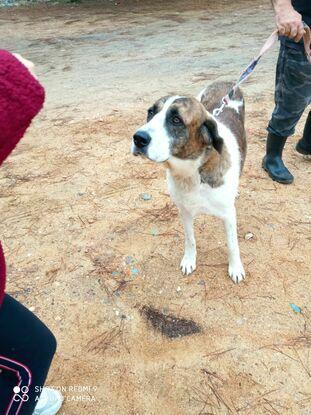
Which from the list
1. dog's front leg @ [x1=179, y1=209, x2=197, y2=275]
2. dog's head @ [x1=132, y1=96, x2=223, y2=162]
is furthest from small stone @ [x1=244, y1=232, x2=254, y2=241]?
dog's head @ [x1=132, y1=96, x2=223, y2=162]

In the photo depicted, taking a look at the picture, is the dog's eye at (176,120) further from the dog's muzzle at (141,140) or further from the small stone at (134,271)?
the small stone at (134,271)

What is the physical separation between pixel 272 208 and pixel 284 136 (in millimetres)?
818

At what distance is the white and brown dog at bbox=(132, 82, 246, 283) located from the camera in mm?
2324

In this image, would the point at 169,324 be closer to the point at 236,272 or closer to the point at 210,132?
the point at 236,272

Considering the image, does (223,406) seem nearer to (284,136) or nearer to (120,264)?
(120,264)

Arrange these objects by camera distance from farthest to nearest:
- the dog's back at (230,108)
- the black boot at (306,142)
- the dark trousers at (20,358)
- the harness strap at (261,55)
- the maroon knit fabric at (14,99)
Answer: the black boot at (306,142) → the dog's back at (230,108) → the harness strap at (261,55) → the dark trousers at (20,358) → the maroon knit fabric at (14,99)

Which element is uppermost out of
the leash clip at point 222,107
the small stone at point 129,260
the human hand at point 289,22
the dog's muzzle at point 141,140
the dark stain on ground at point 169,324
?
the human hand at point 289,22

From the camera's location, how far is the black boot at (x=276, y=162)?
4.00 meters

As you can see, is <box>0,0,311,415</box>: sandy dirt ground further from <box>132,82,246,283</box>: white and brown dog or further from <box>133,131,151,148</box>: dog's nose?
<box>133,131,151,148</box>: dog's nose

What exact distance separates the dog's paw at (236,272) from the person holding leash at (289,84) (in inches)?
53.5

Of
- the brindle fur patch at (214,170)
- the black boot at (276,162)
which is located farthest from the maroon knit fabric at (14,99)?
the black boot at (276,162)

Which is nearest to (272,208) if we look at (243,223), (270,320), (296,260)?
(243,223)

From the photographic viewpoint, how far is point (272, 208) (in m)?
3.71

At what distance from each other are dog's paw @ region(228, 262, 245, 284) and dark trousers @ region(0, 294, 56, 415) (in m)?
1.67
